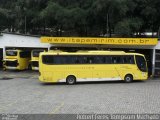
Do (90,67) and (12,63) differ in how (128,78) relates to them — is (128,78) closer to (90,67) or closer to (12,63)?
(90,67)

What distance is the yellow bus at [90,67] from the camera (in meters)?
24.3

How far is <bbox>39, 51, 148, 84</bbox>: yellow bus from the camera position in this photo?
24.3 meters

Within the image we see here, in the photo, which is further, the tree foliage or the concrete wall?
the concrete wall

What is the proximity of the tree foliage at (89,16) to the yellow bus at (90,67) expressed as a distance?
6.48 metres

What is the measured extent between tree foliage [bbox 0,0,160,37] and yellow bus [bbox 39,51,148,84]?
21.3 feet

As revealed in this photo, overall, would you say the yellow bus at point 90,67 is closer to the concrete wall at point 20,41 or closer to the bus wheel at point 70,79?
the bus wheel at point 70,79

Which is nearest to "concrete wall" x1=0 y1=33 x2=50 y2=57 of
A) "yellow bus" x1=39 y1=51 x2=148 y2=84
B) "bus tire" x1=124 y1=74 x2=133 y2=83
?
"yellow bus" x1=39 y1=51 x2=148 y2=84

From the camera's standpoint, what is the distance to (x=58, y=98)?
17859 mm

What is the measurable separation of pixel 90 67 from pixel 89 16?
9.83 meters

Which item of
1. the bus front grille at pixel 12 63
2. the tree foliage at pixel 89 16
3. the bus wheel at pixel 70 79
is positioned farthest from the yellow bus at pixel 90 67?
the bus front grille at pixel 12 63

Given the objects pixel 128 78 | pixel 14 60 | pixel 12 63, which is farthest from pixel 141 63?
pixel 12 63

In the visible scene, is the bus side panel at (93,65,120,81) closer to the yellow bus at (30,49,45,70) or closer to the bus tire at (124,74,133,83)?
the bus tire at (124,74,133,83)

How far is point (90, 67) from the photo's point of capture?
2486cm

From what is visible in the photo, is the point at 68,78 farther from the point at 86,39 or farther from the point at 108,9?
the point at 108,9
